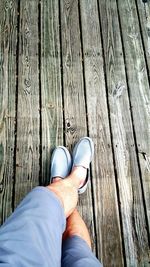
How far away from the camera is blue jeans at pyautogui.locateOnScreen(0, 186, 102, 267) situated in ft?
2.42

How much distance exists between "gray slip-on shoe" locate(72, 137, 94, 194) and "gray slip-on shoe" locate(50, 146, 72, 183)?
40mm

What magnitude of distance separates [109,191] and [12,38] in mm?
985

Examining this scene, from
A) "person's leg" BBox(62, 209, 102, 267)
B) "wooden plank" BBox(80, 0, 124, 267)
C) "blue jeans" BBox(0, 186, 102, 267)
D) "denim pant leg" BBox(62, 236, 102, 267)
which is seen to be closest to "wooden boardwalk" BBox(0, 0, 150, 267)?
"wooden plank" BBox(80, 0, 124, 267)

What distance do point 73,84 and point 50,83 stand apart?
12cm

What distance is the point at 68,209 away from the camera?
111cm

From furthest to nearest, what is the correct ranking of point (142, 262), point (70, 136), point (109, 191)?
point (70, 136) < point (109, 191) < point (142, 262)

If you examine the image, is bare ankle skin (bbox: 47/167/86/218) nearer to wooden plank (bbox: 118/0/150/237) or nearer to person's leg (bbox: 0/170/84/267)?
person's leg (bbox: 0/170/84/267)

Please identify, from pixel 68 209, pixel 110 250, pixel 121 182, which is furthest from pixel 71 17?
pixel 110 250

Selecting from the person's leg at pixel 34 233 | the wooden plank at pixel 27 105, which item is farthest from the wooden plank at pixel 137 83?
the person's leg at pixel 34 233

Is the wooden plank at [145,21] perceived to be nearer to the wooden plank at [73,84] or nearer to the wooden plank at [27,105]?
the wooden plank at [73,84]

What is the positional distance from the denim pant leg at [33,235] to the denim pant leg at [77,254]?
3.1 inches

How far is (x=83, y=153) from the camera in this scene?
4.59 feet

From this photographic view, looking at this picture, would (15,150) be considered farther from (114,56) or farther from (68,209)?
(114,56)

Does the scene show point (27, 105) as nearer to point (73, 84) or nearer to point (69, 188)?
point (73, 84)
